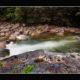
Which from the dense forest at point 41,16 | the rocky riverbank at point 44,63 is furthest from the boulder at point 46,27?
the rocky riverbank at point 44,63

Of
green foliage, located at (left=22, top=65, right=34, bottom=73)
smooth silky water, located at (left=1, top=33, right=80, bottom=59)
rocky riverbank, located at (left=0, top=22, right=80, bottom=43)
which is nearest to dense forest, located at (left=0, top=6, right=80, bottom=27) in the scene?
rocky riverbank, located at (left=0, top=22, right=80, bottom=43)

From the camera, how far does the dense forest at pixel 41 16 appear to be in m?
6.35

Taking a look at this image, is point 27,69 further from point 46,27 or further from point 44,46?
point 46,27

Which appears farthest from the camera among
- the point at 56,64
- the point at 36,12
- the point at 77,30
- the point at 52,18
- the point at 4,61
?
the point at 52,18

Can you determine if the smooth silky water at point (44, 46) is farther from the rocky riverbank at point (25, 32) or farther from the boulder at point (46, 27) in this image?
the boulder at point (46, 27)

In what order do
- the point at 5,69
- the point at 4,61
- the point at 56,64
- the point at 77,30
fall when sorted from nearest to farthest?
the point at 5,69 < the point at 56,64 < the point at 4,61 < the point at 77,30

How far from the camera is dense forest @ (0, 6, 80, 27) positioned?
6348mm

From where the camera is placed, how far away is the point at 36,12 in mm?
6590

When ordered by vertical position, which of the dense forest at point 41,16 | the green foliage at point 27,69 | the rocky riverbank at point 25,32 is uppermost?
the dense forest at point 41,16

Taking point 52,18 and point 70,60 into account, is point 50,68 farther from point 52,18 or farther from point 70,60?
point 52,18

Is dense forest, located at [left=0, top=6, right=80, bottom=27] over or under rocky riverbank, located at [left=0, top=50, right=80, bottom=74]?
over

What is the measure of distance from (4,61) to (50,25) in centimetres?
538

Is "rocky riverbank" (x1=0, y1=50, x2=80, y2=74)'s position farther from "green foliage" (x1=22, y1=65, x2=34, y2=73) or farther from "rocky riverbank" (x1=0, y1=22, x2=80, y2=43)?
"rocky riverbank" (x1=0, y1=22, x2=80, y2=43)

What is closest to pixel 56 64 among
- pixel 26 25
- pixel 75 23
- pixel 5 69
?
pixel 5 69
